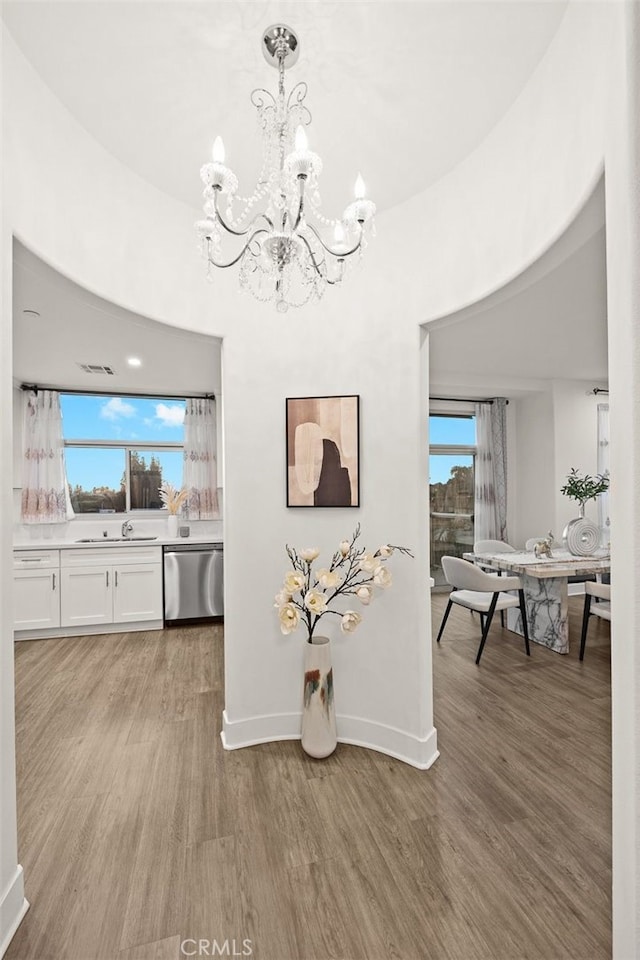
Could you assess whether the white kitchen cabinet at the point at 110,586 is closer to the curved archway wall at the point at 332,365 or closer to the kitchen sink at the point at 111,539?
the kitchen sink at the point at 111,539

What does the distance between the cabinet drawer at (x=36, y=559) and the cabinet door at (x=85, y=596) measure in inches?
4.9

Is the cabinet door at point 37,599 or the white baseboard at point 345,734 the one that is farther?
the cabinet door at point 37,599

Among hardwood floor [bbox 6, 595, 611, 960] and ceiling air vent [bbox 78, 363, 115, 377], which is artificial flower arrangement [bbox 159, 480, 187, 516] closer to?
ceiling air vent [bbox 78, 363, 115, 377]

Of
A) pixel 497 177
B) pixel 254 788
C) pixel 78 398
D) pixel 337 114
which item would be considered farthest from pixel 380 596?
pixel 78 398

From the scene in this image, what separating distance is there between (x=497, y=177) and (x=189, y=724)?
3.27m

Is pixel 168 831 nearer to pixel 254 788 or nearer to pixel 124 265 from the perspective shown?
pixel 254 788

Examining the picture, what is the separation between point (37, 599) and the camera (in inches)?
170


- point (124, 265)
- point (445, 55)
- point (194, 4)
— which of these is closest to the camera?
point (194, 4)

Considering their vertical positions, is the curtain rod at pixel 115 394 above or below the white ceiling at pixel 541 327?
below

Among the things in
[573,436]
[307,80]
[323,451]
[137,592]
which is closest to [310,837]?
[323,451]

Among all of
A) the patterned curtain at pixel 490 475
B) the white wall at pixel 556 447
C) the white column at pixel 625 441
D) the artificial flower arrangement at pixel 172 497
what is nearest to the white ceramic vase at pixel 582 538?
the white wall at pixel 556 447

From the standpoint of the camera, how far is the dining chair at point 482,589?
372cm

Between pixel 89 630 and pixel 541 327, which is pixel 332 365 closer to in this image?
pixel 541 327

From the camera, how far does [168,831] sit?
1906mm
